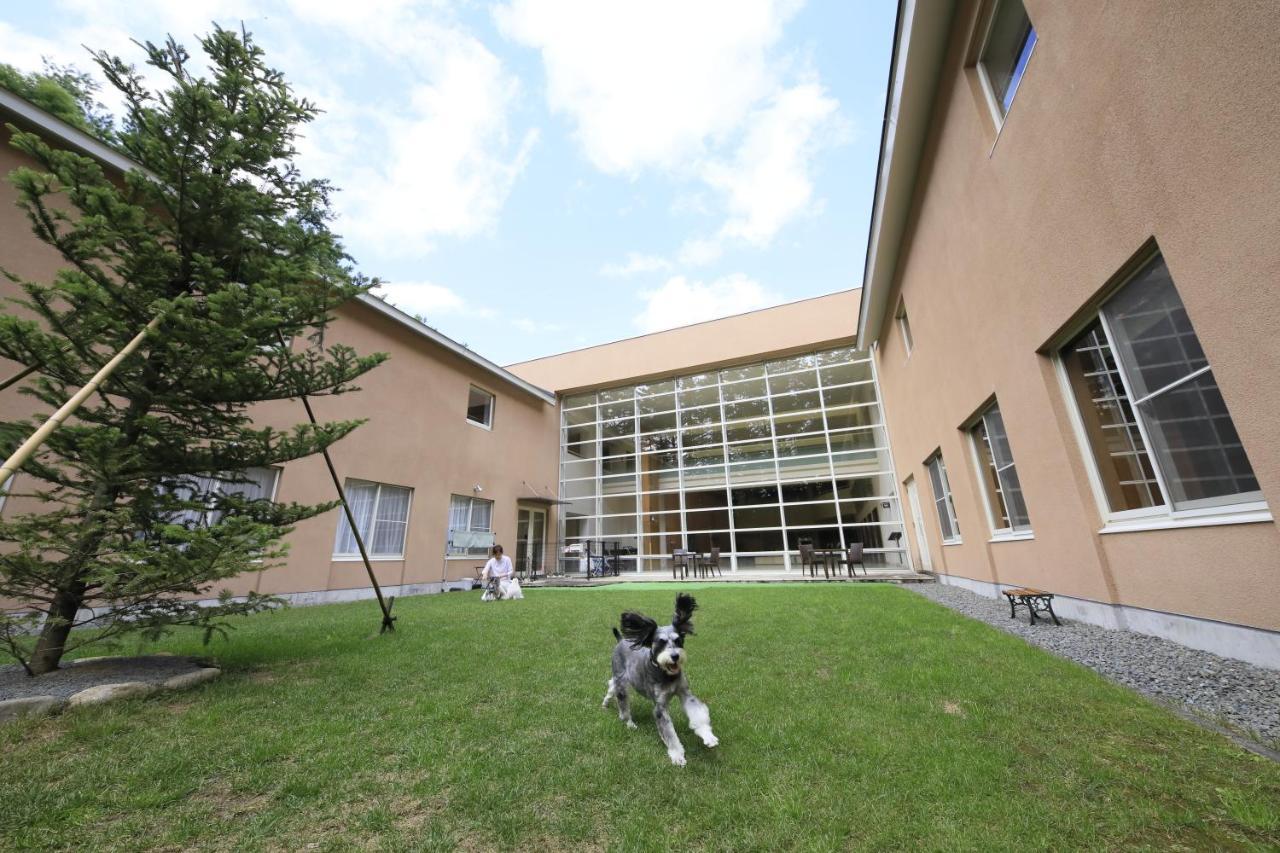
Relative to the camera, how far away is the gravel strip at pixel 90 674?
3.05 meters

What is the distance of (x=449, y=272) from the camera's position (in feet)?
52.0

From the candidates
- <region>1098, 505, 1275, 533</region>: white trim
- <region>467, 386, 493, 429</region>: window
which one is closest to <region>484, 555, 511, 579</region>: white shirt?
<region>467, 386, 493, 429</region>: window

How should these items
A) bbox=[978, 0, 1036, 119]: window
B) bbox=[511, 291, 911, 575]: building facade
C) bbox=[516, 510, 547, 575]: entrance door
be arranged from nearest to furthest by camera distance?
bbox=[978, 0, 1036, 119]: window
bbox=[511, 291, 911, 575]: building facade
bbox=[516, 510, 547, 575]: entrance door

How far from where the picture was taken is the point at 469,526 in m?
14.1

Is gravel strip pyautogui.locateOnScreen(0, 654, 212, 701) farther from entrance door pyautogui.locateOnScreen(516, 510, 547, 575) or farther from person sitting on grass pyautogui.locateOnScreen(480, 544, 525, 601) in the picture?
entrance door pyautogui.locateOnScreen(516, 510, 547, 575)

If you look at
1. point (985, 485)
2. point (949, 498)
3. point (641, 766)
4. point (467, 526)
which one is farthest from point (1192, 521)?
point (467, 526)

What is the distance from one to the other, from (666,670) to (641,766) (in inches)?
17.4

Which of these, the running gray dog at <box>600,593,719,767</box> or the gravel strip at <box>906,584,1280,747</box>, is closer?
the running gray dog at <box>600,593,719,767</box>

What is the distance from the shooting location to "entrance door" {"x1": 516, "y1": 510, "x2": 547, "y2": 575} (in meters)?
16.1

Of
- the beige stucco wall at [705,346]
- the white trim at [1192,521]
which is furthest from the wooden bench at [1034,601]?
the beige stucco wall at [705,346]

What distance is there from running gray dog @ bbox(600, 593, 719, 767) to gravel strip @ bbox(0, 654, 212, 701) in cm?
373

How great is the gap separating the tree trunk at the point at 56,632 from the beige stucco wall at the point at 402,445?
126 inches

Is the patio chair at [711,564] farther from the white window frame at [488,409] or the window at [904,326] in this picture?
the white window frame at [488,409]

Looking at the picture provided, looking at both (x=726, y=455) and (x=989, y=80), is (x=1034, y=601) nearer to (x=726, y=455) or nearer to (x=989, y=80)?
(x=989, y=80)
